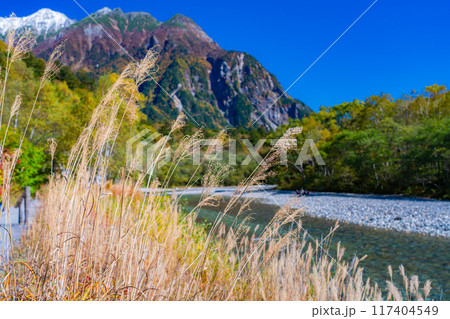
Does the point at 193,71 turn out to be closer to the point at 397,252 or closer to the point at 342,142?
the point at 342,142

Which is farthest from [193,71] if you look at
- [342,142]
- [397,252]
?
[397,252]

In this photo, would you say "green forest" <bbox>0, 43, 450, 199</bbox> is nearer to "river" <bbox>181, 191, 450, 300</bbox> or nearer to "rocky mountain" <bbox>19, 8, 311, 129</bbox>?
"river" <bbox>181, 191, 450, 300</bbox>

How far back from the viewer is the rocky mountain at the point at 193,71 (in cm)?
3381

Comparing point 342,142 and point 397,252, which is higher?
point 342,142

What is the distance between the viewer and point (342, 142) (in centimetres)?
2514

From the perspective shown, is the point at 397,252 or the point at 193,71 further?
the point at 193,71

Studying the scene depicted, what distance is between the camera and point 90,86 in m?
42.8

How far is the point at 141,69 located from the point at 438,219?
13045mm

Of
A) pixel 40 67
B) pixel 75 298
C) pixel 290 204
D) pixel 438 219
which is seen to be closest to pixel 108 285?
pixel 75 298

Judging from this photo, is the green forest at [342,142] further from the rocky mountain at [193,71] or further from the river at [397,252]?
the rocky mountain at [193,71]

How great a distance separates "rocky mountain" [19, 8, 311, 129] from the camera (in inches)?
1331

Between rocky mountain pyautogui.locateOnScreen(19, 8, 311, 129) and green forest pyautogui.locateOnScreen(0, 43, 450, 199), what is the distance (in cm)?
546

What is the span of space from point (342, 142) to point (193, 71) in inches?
1974
